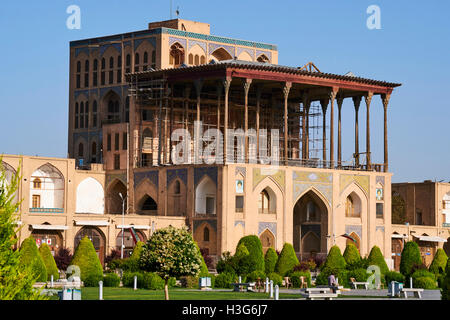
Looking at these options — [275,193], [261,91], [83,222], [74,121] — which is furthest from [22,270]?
[74,121]

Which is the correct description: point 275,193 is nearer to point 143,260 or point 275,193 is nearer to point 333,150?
point 333,150

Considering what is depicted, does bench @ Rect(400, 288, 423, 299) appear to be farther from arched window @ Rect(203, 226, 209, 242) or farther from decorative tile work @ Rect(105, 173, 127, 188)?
decorative tile work @ Rect(105, 173, 127, 188)

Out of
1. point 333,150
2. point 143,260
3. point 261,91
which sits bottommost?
point 143,260

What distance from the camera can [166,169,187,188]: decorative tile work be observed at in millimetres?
64488

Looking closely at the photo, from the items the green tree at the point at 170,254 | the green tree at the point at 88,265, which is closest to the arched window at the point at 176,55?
the green tree at the point at 88,265

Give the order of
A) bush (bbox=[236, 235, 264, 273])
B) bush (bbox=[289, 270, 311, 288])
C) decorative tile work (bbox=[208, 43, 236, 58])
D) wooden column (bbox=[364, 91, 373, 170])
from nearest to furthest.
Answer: bush (bbox=[289, 270, 311, 288]) → bush (bbox=[236, 235, 264, 273]) → wooden column (bbox=[364, 91, 373, 170]) → decorative tile work (bbox=[208, 43, 236, 58])

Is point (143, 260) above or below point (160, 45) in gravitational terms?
below

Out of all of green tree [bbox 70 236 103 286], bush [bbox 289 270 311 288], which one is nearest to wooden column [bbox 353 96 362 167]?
bush [bbox 289 270 311 288]

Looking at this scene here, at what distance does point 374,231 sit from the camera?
68.8 m

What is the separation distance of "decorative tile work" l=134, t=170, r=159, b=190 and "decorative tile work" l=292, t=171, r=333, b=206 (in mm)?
9770

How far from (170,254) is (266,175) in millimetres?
32296

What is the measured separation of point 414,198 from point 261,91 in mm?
20389
